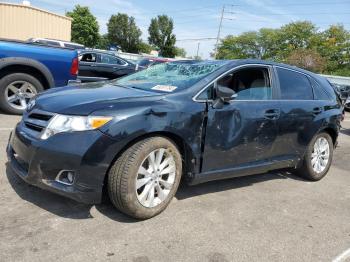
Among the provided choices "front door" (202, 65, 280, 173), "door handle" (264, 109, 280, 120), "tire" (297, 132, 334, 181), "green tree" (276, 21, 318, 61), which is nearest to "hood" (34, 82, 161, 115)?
"front door" (202, 65, 280, 173)

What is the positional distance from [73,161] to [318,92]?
370 cm

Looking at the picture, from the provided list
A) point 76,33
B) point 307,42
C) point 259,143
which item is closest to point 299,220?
point 259,143

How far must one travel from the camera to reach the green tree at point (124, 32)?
73688 mm

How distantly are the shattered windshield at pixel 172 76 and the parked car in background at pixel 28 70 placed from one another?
9.71ft

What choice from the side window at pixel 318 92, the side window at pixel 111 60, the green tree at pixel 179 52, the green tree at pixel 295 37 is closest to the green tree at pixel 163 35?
the green tree at pixel 179 52

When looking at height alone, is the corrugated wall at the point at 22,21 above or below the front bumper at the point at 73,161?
above

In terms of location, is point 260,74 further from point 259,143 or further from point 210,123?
Answer: point 210,123

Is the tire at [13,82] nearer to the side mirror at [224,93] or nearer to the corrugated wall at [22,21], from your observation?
the side mirror at [224,93]

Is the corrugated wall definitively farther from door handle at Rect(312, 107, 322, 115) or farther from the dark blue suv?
door handle at Rect(312, 107, 322, 115)

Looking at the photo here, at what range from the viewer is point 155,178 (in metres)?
3.68

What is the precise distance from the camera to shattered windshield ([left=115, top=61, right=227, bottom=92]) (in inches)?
162

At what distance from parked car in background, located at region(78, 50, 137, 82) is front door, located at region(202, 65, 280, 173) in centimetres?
753

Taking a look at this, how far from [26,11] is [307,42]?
52255 mm

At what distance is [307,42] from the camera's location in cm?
7256
